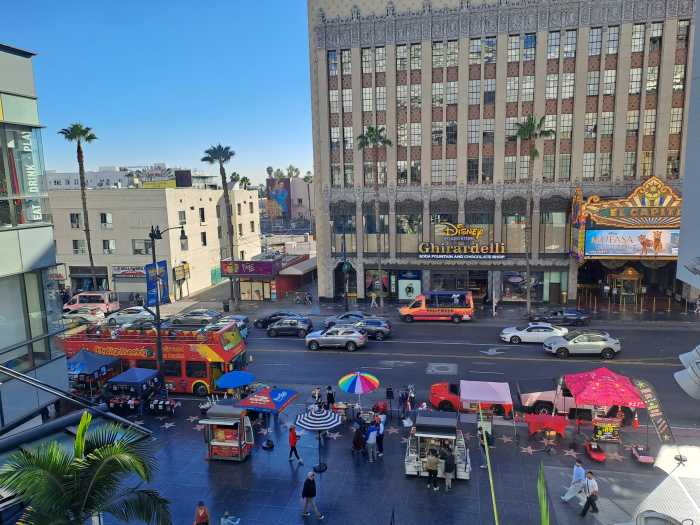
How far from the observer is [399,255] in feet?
156

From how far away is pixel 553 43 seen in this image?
4266 cm

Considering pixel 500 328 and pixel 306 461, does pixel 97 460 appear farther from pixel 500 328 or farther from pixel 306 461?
pixel 500 328

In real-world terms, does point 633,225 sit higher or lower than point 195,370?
higher

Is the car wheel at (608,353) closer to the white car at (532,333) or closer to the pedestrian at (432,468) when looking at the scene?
the white car at (532,333)

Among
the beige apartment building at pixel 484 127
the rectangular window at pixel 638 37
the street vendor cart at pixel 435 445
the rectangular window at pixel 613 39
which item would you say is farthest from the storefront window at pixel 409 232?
the street vendor cart at pixel 435 445

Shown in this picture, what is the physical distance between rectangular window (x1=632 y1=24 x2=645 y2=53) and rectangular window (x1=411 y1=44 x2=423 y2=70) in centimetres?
1776

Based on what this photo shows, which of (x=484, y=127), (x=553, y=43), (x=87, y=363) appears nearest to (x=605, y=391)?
(x=87, y=363)

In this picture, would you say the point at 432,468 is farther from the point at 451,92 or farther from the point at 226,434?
the point at 451,92

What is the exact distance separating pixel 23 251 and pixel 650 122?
46.3m

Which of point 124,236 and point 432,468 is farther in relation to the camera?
point 124,236

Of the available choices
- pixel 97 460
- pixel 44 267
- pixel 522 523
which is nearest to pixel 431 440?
pixel 522 523

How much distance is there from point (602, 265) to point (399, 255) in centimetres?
1979

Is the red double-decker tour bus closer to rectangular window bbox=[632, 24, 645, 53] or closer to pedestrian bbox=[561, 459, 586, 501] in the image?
pedestrian bbox=[561, 459, 586, 501]

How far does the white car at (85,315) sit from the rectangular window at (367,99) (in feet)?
99.2
